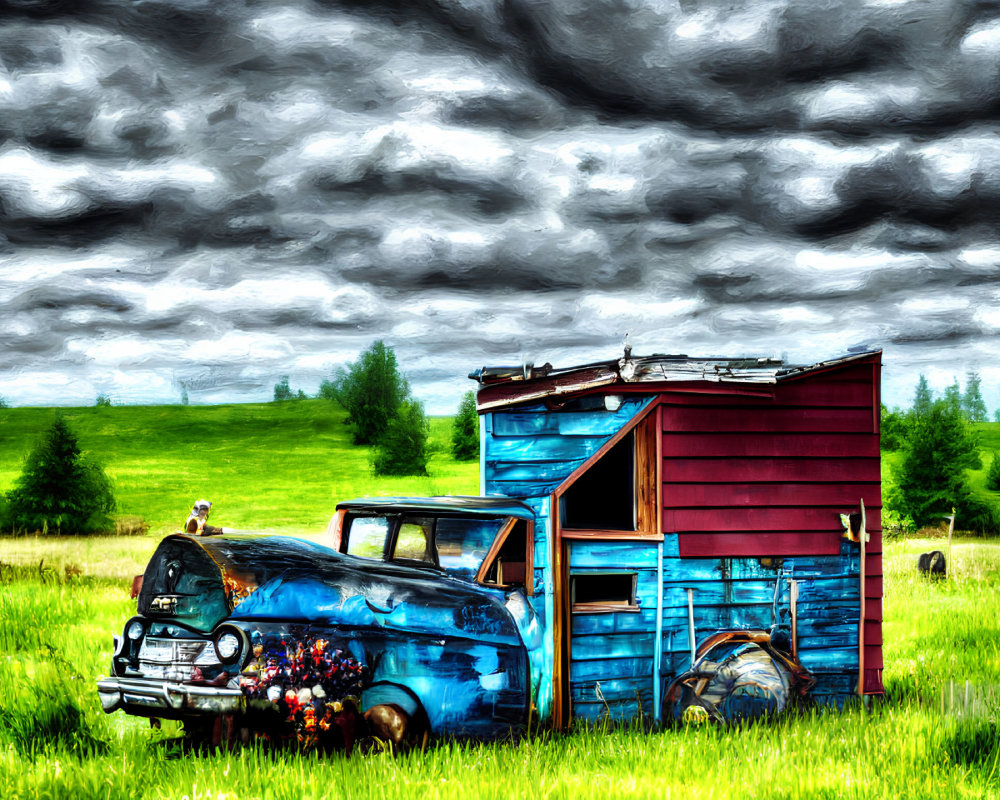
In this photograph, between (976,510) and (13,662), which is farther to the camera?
(976,510)

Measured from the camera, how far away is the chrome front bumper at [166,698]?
18.8 ft

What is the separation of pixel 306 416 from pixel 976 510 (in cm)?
7151

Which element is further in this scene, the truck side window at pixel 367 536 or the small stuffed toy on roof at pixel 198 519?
the small stuffed toy on roof at pixel 198 519

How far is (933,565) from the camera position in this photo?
19297 millimetres

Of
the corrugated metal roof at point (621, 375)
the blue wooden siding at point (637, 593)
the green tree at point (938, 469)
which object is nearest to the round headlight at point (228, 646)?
the blue wooden siding at point (637, 593)

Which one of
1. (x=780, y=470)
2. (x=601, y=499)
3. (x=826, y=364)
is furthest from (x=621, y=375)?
(x=601, y=499)

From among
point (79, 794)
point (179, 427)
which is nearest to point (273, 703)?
point (79, 794)

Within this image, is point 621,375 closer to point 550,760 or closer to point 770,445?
point 770,445

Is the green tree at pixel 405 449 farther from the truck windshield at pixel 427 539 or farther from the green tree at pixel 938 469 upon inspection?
the truck windshield at pixel 427 539

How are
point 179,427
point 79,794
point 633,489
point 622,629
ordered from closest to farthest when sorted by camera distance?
point 79,794 < point 622,629 < point 633,489 < point 179,427

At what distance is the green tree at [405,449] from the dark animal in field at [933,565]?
1781 inches

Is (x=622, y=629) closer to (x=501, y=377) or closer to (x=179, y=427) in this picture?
(x=501, y=377)

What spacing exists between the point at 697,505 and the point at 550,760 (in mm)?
2883

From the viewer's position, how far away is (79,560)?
21.9 metres
